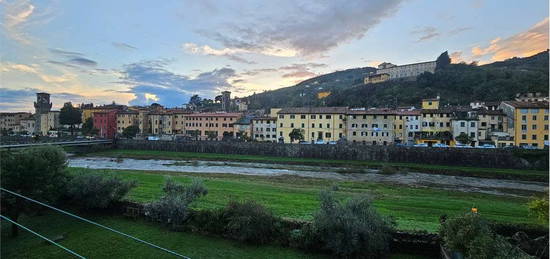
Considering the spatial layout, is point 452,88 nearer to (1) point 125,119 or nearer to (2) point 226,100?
(2) point 226,100

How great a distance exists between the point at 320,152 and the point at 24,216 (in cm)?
4621

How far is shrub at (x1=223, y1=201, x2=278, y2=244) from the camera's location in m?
13.8

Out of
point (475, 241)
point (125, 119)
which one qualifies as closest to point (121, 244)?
point (475, 241)

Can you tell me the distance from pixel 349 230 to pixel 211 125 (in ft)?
260

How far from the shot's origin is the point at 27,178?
15.8 meters

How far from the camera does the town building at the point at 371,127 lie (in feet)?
212

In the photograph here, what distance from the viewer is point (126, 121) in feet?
319

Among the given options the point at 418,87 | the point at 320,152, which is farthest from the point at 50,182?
the point at 418,87

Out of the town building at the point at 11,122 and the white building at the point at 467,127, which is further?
the town building at the point at 11,122

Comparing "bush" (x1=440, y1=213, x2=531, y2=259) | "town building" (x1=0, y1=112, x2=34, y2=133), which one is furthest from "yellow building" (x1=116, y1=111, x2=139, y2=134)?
"bush" (x1=440, y1=213, x2=531, y2=259)

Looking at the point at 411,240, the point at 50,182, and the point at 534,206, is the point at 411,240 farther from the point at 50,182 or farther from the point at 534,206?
the point at 50,182

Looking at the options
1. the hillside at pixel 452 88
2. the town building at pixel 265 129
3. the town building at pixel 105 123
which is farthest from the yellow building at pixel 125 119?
the hillside at pixel 452 88

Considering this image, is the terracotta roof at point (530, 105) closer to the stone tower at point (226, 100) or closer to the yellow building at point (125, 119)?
the yellow building at point (125, 119)

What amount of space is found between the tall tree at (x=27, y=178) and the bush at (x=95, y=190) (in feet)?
2.79
